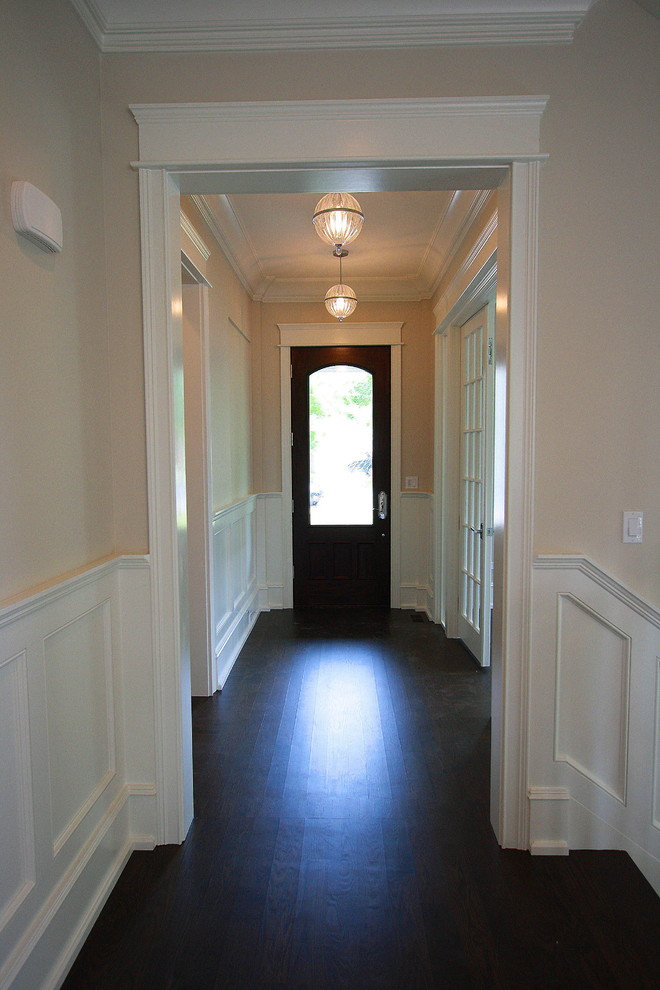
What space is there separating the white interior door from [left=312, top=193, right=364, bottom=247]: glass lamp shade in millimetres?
971

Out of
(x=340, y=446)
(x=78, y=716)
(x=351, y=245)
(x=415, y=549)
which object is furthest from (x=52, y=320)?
(x=415, y=549)

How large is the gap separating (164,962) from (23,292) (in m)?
1.80

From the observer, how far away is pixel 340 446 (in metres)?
5.32

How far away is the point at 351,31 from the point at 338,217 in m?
1.21

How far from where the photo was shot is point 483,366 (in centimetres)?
369

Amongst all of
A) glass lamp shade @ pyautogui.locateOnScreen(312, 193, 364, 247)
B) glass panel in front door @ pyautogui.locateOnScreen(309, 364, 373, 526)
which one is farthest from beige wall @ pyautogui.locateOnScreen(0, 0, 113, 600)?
glass panel in front door @ pyautogui.locateOnScreen(309, 364, 373, 526)

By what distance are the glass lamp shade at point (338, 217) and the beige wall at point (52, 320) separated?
1401 mm

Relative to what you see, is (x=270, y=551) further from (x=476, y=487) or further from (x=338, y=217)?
(x=338, y=217)

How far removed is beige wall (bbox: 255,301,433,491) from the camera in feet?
17.1

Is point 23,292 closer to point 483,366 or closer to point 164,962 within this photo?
point 164,962

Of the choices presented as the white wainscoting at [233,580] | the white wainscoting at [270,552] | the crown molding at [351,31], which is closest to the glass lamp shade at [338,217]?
the crown molding at [351,31]

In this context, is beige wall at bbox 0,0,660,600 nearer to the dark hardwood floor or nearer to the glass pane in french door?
the dark hardwood floor

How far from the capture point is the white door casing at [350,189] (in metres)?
1.95

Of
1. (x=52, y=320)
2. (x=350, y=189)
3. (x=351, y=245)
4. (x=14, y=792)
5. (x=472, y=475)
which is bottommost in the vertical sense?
(x=14, y=792)
